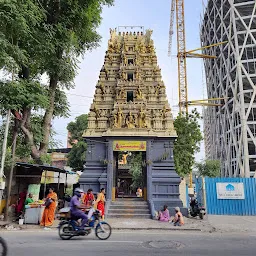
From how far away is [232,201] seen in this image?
16125 millimetres

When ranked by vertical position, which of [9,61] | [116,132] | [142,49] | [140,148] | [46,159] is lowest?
Answer: [46,159]

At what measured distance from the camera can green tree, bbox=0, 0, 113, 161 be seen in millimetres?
11375

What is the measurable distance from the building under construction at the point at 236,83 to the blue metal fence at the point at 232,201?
19.1 metres

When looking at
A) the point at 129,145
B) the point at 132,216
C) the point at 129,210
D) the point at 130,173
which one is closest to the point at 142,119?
the point at 129,145

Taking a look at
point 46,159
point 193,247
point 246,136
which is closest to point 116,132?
point 46,159

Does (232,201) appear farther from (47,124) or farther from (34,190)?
(47,124)

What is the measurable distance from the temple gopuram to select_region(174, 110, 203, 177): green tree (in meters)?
7.22

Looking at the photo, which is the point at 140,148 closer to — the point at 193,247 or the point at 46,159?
the point at 46,159

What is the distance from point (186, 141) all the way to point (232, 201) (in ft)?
27.5

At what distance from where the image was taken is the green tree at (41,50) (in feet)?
37.3

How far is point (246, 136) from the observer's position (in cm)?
3412

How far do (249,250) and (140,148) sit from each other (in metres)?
9.50

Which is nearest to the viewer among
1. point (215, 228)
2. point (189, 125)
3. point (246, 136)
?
point (215, 228)

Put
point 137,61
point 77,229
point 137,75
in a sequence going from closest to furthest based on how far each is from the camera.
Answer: point 77,229 → point 137,75 → point 137,61
